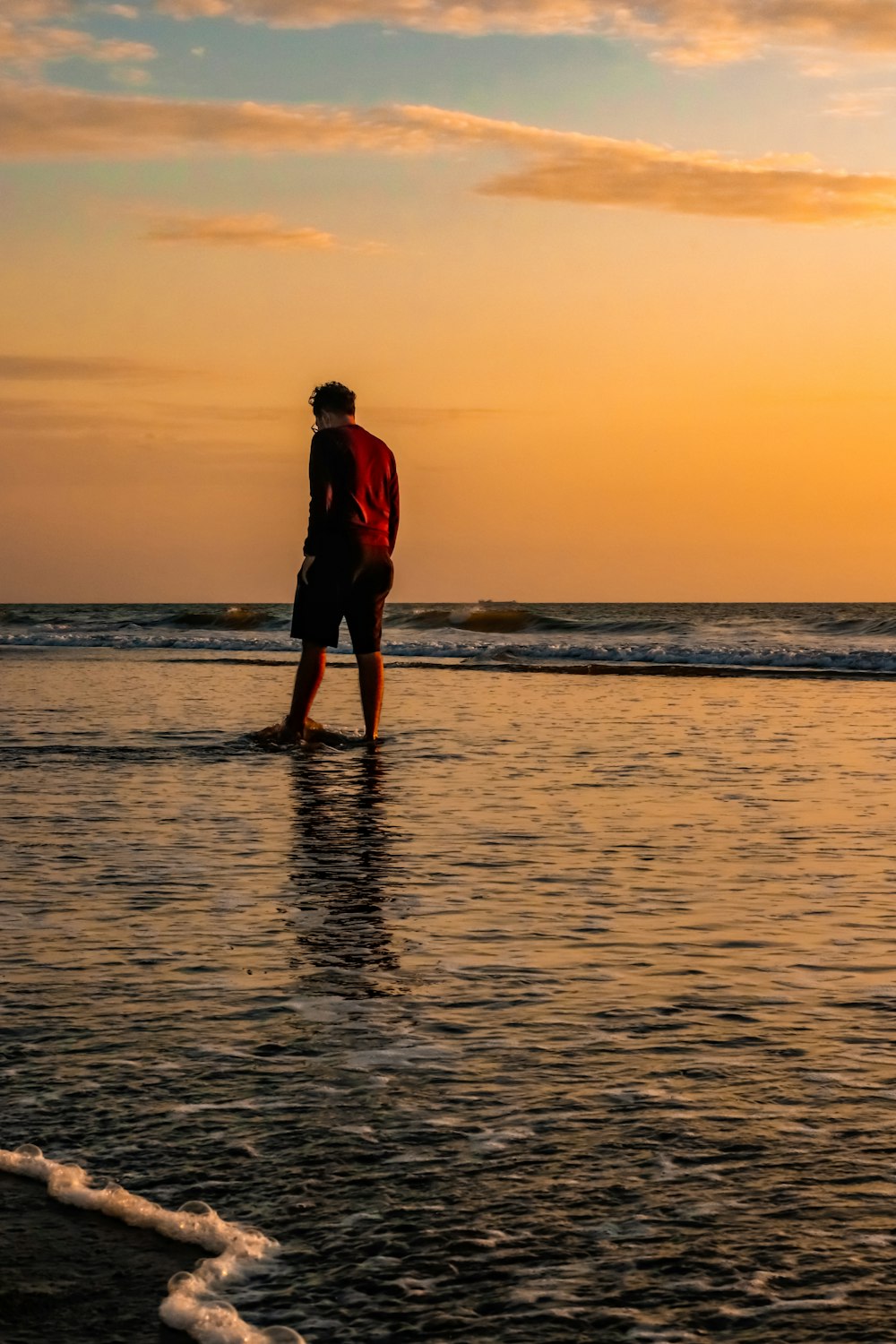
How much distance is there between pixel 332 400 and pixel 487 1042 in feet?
21.5

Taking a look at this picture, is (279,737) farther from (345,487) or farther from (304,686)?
(345,487)

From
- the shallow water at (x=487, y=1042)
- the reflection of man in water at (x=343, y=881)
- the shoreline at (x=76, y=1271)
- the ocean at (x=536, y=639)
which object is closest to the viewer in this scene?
the shoreline at (x=76, y=1271)

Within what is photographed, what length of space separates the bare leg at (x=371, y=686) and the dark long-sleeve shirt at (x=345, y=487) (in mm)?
657

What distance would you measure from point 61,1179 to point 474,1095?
700mm

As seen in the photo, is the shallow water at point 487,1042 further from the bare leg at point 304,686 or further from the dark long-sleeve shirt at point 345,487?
the dark long-sleeve shirt at point 345,487

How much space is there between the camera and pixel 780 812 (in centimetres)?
607

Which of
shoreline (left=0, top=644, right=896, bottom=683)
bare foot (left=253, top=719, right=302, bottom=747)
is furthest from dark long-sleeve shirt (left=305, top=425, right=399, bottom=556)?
shoreline (left=0, top=644, right=896, bottom=683)

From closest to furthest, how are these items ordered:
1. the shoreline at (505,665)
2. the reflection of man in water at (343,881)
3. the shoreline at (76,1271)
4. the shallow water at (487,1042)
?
the shoreline at (76,1271) < the shallow water at (487,1042) < the reflection of man in water at (343,881) < the shoreline at (505,665)

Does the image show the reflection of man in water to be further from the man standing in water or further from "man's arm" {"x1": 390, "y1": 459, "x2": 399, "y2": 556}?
"man's arm" {"x1": 390, "y1": 459, "x2": 399, "y2": 556}

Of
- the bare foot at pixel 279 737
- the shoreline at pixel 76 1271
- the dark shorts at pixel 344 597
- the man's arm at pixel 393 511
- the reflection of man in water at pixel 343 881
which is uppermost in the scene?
the man's arm at pixel 393 511

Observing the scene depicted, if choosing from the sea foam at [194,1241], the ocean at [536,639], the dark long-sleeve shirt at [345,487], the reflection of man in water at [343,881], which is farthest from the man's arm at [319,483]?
the ocean at [536,639]

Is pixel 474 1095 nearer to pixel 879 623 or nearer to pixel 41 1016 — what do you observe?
pixel 41 1016

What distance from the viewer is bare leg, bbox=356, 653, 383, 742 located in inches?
351

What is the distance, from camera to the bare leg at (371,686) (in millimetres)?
8914
